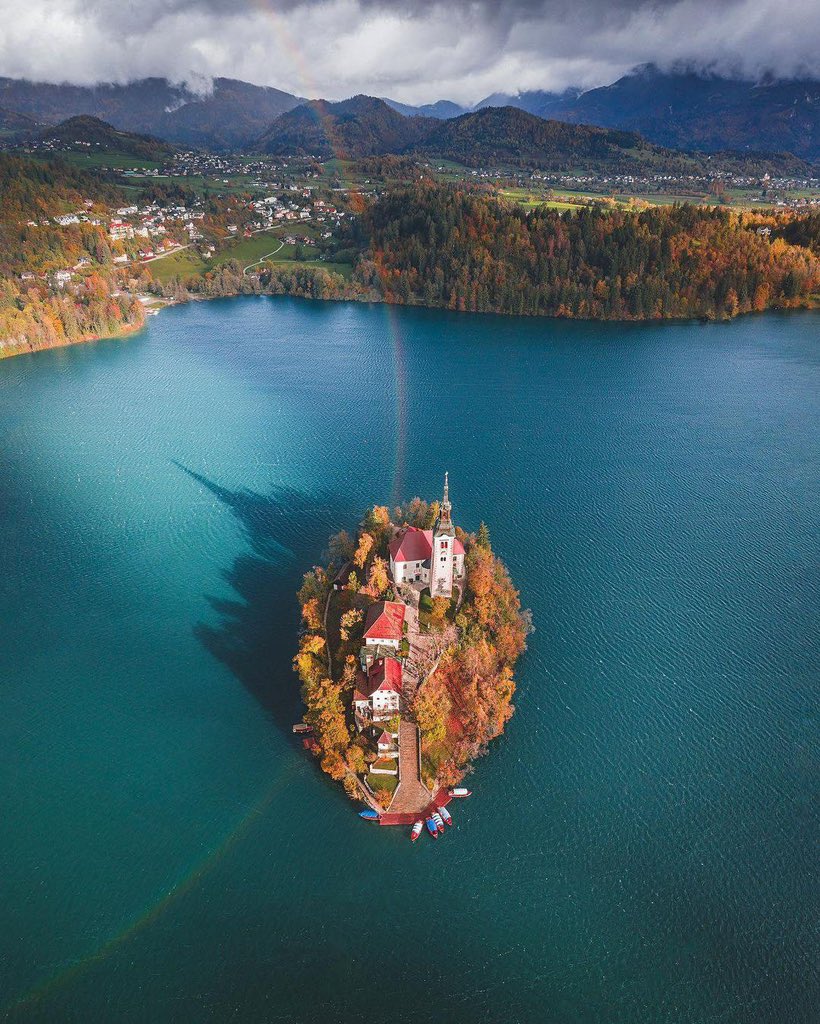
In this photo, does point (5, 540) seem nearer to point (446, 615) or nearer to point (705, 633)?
point (446, 615)

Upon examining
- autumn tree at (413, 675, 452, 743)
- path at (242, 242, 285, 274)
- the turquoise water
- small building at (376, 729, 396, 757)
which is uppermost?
path at (242, 242, 285, 274)

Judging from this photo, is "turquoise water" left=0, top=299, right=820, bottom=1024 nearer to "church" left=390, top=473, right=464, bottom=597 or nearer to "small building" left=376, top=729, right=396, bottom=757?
"small building" left=376, top=729, right=396, bottom=757

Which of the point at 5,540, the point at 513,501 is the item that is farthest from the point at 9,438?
the point at 513,501

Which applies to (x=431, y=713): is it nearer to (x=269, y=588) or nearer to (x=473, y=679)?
(x=473, y=679)

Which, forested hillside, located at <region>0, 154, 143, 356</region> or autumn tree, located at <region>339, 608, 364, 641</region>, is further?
forested hillside, located at <region>0, 154, 143, 356</region>

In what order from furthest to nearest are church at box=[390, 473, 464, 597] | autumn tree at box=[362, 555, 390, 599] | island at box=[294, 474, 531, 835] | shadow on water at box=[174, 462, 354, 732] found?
autumn tree at box=[362, 555, 390, 599] < shadow on water at box=[174, 462, 354, 732] < church at box=[390, 473, 464, 597] < island at box=[294, 474, 531, 835]

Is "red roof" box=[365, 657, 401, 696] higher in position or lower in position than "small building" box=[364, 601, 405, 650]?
lower

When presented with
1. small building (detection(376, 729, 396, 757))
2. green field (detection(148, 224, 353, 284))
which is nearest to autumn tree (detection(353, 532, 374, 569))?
small building (detection(376, 729, 396, 757))
